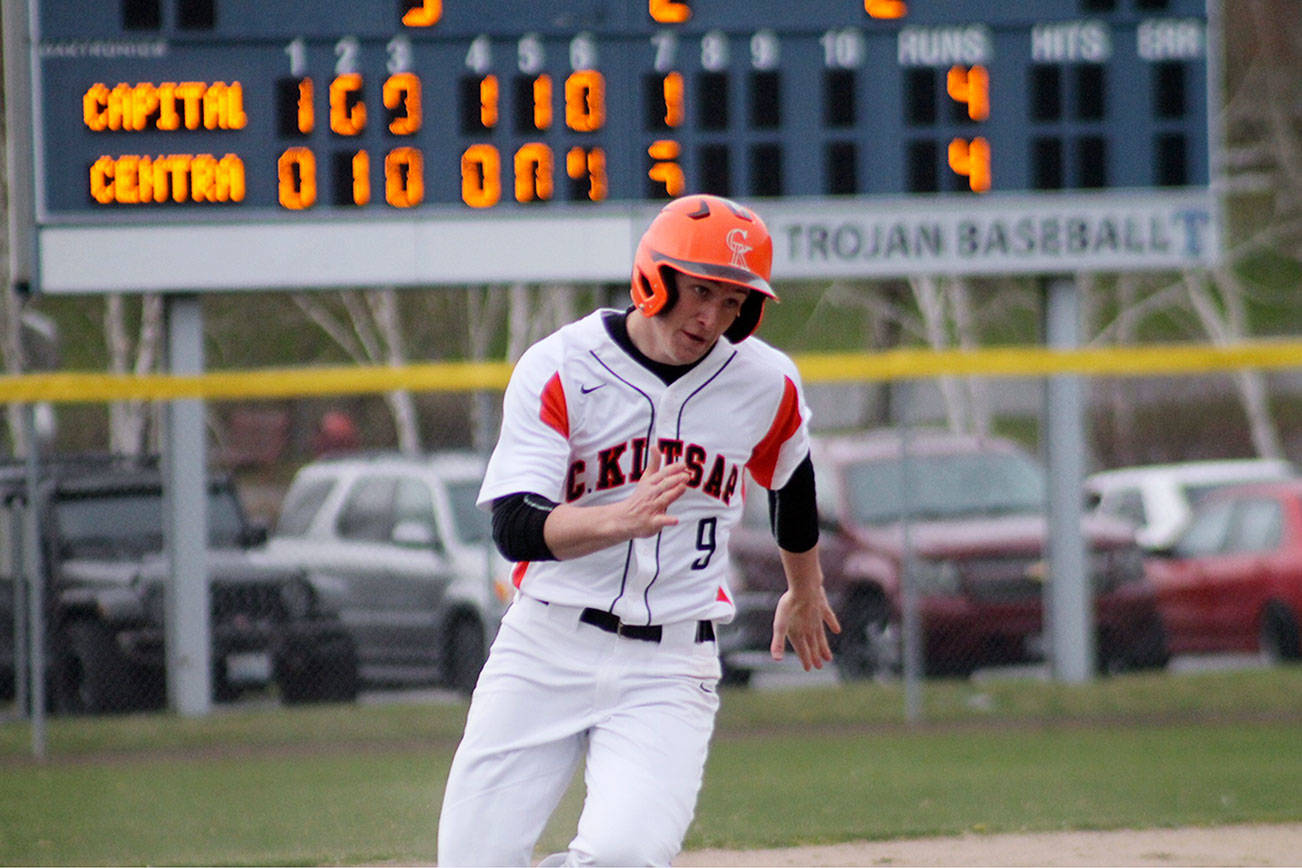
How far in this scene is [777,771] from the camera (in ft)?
29.8

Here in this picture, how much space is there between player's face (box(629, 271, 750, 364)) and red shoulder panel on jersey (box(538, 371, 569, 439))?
8.4 inches

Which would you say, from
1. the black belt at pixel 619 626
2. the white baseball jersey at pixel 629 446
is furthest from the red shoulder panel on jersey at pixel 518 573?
the black belt at pixel 619 626

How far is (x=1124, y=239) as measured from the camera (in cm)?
1215

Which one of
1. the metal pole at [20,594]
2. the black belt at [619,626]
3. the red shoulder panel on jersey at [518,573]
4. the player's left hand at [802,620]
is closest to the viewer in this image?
the black belt at [619,626]

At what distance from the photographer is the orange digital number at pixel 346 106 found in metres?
11.6

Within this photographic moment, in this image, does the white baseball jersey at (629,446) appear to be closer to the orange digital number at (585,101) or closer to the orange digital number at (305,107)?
the orange digital number at (585,101)

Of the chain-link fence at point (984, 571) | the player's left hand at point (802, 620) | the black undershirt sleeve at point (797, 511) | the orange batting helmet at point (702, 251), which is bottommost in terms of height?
the chain-link fence at point (984, 571)

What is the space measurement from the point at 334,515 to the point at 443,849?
807cm

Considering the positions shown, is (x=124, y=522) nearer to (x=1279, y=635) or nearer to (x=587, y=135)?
(x=587, y=135)

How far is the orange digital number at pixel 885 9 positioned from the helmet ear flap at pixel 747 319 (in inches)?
326

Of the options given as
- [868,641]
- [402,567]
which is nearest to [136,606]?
[402,567]

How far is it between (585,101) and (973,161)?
8.48 ft

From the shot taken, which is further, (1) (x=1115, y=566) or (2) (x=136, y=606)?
(1) (x=1115, y=566)

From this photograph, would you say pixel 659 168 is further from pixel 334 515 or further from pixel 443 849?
pixel 443 849
